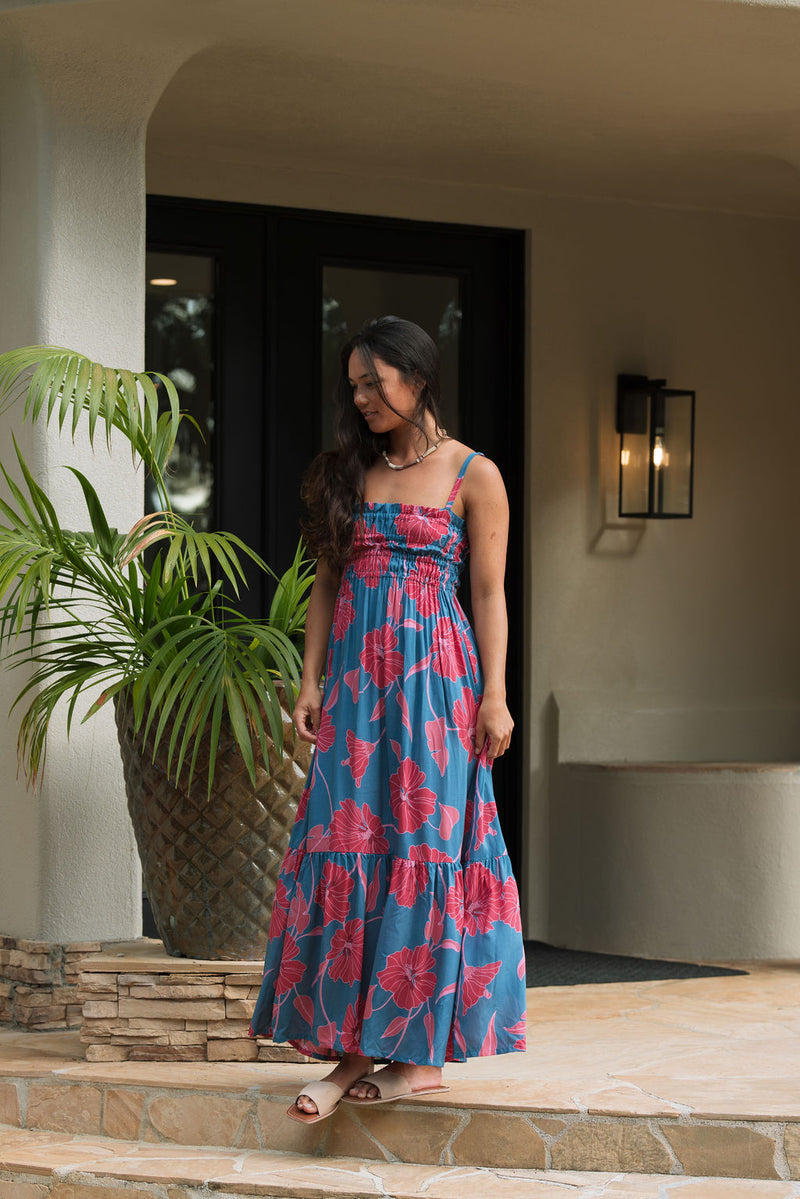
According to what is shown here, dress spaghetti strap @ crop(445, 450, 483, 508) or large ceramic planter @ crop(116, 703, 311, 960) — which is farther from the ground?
dress spaghetti strap @ crop(445, 450, 483, 508)

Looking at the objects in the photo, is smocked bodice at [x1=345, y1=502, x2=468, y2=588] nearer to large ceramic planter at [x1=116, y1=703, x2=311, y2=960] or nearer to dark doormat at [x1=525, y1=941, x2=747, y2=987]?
large ceramic planter at [x1=116, y1=703, x2=311, y2=960]

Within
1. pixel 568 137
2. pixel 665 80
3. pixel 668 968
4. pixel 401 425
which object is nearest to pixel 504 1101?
pixel 401 425

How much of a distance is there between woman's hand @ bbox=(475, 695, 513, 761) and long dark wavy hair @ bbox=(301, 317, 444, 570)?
437 mm

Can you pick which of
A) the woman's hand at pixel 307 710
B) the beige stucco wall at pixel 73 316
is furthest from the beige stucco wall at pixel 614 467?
the woman's hand at pixel 307 710

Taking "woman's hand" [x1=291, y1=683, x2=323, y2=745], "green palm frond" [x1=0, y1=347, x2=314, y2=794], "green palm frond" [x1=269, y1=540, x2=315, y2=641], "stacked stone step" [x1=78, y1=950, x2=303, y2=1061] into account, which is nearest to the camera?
"woman's hand" [x1=291, y1=683, x2=323, y2=745]

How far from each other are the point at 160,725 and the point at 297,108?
2290 millimetres

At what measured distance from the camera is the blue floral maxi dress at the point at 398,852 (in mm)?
3062

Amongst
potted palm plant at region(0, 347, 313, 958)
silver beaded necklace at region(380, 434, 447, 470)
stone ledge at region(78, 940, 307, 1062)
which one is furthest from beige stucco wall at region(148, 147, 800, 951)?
silver beaded necklace at region(380, 434, 447, 470)

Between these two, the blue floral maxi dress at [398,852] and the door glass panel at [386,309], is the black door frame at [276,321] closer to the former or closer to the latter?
the door glass panel at [386,309]

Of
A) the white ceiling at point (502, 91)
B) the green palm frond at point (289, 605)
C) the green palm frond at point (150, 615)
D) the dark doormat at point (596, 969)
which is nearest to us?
the green palm frond at point (150, 615)

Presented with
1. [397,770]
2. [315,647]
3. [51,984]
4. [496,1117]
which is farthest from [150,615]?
[496,1117]

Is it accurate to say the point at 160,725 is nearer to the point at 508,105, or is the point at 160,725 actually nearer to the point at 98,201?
the point at 98,201

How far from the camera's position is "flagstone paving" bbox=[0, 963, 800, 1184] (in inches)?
122

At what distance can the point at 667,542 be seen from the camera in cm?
595
